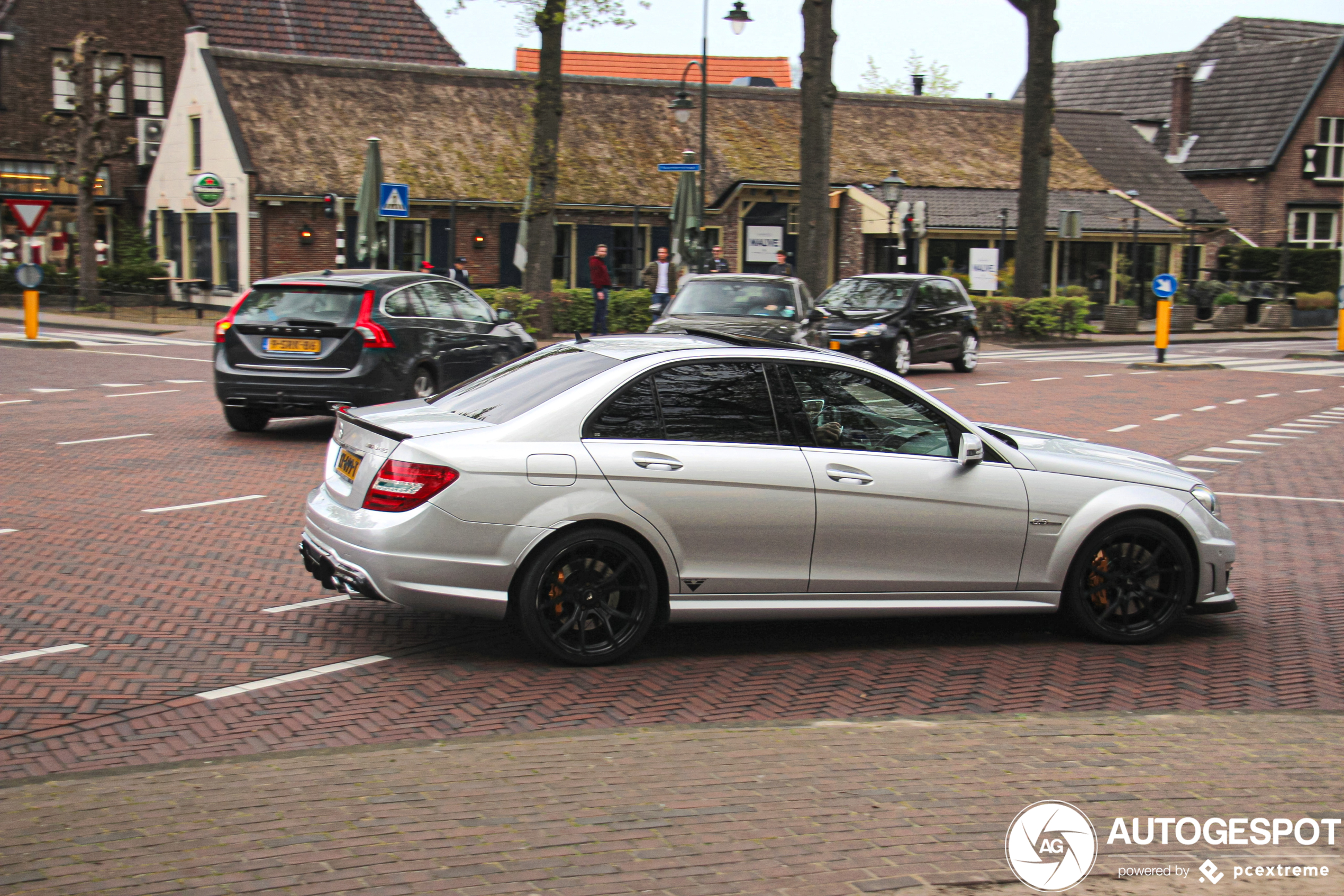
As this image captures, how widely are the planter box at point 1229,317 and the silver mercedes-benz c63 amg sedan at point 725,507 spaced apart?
109 feet

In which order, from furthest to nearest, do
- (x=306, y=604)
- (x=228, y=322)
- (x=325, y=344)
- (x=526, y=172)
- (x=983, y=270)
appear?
(x=526, y=172)
(x=983, y=270)
(x=228, y=322)
(x=325, y=344)
(x=306, y=604)

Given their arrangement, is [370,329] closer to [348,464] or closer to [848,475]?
[348,464]

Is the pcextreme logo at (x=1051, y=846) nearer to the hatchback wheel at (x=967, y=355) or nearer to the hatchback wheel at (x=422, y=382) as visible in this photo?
the hatchback wheel at (x=422, y=382)

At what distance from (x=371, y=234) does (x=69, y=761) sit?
78.0 feet

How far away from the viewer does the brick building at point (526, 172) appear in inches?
1411

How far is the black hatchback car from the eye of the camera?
12.0m

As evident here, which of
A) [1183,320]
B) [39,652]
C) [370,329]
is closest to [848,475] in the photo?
[39,652]

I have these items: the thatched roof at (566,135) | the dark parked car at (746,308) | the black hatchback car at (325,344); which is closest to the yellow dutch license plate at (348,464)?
the black hatchback car at (325,344)

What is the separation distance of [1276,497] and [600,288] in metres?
18.1

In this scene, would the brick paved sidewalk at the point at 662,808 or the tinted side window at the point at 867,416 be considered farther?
the tinted side window at the point at 867,416

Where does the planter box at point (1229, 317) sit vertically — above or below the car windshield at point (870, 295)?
below

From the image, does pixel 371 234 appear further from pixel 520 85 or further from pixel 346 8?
pixel 346 8

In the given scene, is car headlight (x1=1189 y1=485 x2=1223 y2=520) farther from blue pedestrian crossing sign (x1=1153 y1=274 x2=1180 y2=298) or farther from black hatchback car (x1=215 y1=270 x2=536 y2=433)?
blue pedestrian crossing sign (x1=1153 y1=274 x2=1180 y2=298)

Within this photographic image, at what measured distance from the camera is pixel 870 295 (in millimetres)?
21375
